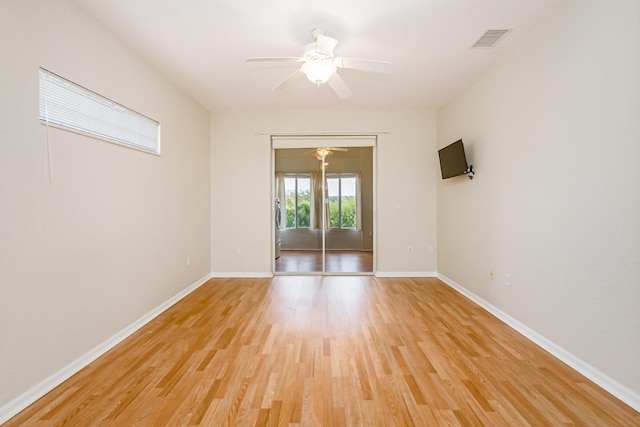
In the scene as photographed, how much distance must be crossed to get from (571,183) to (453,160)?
178cm

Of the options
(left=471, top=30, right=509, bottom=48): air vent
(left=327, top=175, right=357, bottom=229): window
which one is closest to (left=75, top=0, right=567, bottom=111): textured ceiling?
(left=471, top=30, right=509, bottom=48): air vent

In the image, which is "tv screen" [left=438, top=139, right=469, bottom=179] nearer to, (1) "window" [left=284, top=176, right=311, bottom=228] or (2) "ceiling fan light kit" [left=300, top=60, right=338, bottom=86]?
(2) "ceiling fan light kit" [left=300, top=60, right=338, bottom=86]

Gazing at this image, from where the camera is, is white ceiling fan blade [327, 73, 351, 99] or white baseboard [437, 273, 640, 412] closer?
white baseboard [437, 273, 640, 412]

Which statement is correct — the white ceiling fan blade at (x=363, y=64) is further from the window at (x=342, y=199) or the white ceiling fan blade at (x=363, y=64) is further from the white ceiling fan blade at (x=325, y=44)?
the window at (x=342, y=199)

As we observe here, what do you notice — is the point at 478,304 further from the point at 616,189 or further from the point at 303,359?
the point at 303,359

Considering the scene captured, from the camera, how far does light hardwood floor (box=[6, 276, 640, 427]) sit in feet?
5.28

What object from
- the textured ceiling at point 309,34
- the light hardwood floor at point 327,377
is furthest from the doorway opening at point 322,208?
the light hardwood floor at point 327,377

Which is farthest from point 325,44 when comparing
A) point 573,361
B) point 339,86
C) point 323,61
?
point 573,361

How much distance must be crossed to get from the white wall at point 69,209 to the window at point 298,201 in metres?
2.33

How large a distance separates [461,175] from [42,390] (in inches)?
174

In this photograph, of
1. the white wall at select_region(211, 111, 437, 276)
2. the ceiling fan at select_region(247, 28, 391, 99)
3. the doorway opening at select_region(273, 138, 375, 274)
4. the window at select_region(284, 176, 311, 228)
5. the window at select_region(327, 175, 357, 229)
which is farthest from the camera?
the window at select_region(327, 175, 357, 229)

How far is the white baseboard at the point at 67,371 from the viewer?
1.63 metres

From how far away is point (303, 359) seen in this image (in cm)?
222

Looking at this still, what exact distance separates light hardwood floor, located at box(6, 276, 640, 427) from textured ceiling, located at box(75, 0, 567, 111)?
2417mm
